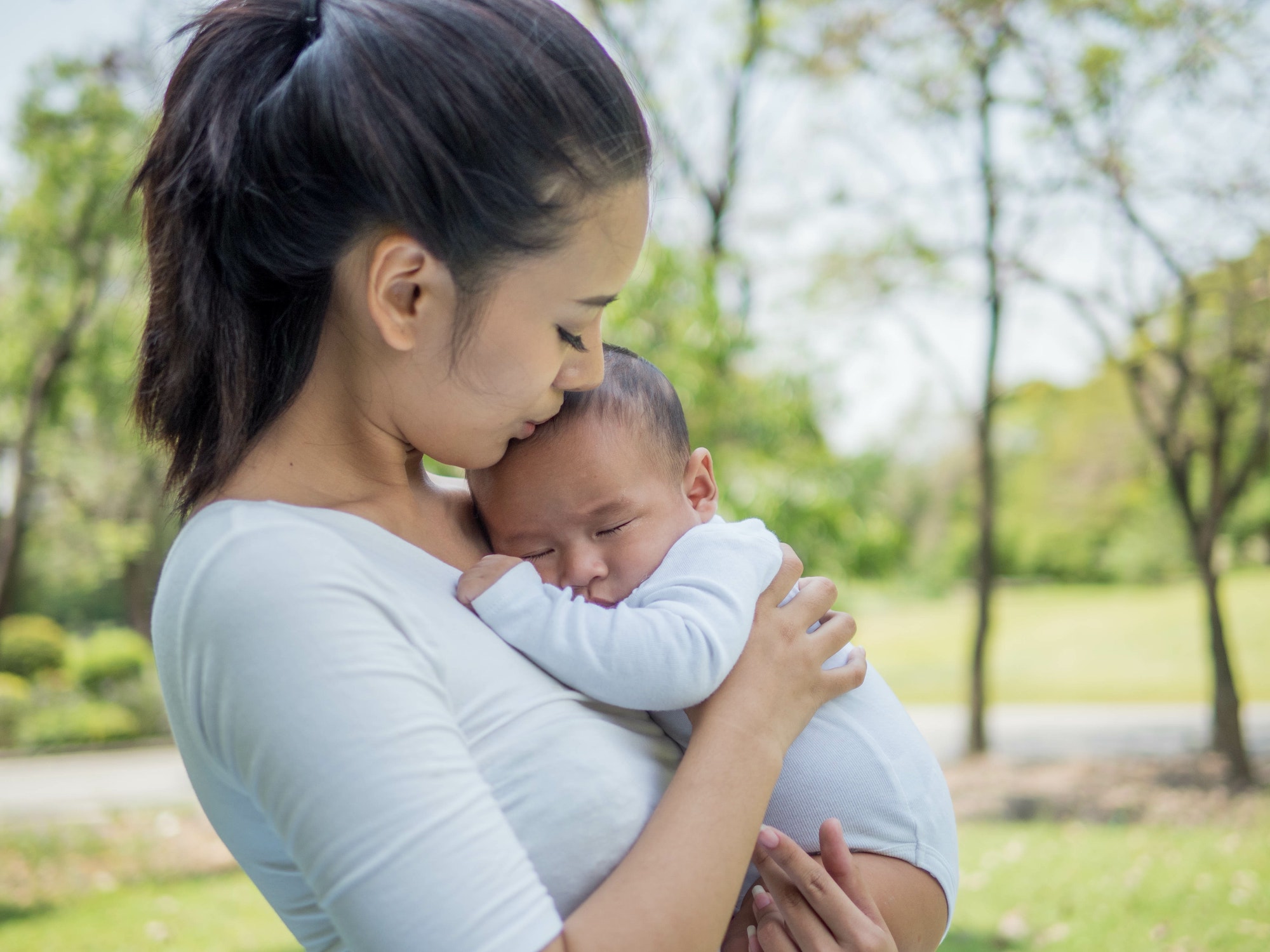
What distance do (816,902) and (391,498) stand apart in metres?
0.65

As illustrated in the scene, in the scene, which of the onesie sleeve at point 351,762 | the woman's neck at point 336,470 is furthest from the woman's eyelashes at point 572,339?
the onesie sleeve at point 351,762

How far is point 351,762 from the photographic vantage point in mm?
838

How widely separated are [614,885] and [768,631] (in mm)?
391

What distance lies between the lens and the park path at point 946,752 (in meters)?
8.21

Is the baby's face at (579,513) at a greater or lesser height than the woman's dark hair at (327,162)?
lesser

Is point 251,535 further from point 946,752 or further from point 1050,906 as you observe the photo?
Answer: point 946,752

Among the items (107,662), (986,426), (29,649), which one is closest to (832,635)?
(986,426)

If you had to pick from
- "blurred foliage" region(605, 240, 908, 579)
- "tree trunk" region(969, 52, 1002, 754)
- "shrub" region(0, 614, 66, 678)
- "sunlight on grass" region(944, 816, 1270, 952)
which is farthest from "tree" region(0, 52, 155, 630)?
"sunlight on grass" region(944, 816, 1270, 952)

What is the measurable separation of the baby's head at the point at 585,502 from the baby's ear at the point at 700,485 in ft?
0.42

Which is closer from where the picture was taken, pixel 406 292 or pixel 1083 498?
pixel 406 292

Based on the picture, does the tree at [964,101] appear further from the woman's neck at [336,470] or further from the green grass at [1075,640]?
the woman's neck at [336,470]

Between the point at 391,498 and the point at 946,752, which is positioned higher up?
the point at 391,498

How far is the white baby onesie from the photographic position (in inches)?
43.9

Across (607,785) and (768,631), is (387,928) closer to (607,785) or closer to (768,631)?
(607,785)
